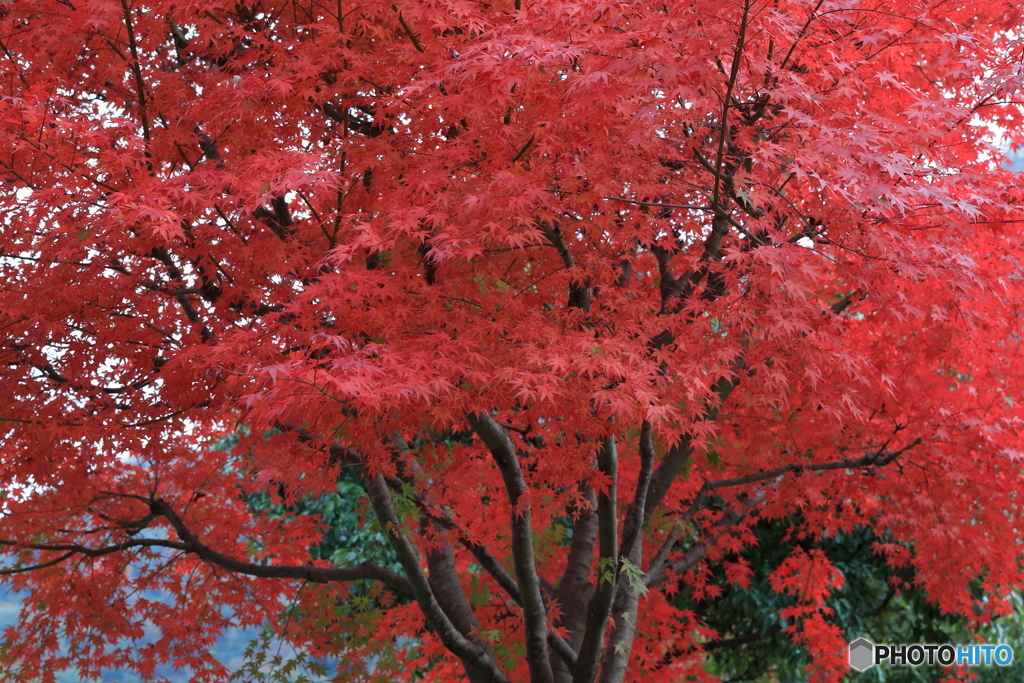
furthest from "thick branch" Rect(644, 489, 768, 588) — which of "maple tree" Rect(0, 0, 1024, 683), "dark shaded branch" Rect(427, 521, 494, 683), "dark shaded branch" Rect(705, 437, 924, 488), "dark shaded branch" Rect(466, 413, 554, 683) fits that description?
"dark shaded branch" Rect(427, 521, 494, 683)

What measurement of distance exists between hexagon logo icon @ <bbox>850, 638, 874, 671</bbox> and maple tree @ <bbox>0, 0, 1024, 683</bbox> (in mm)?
2805

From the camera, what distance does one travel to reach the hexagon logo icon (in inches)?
380

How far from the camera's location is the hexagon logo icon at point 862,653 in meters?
9.65

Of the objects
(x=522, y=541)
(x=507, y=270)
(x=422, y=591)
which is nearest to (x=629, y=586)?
(x=522, y=541)

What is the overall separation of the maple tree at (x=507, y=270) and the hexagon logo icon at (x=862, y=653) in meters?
2.81

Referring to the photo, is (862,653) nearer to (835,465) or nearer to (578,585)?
(835,465)

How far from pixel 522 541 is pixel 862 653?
640 cm

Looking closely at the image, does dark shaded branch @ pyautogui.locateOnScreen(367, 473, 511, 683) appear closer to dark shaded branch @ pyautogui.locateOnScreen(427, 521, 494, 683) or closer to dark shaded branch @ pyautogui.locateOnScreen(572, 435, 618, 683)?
dark shaded branch @ pyautogui.locateOnScreen(427, 521, 494, 683)

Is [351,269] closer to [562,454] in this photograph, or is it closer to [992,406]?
[562,454]

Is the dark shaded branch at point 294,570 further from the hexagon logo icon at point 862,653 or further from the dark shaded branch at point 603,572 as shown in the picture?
the hexagon logo icon at point 862,653

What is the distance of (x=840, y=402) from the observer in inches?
201

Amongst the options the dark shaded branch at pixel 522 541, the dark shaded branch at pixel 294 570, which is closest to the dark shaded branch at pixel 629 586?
the dark shaded branch at pixel 522 541

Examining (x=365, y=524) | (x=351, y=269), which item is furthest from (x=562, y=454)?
(x=365, y=524)

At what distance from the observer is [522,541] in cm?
529
